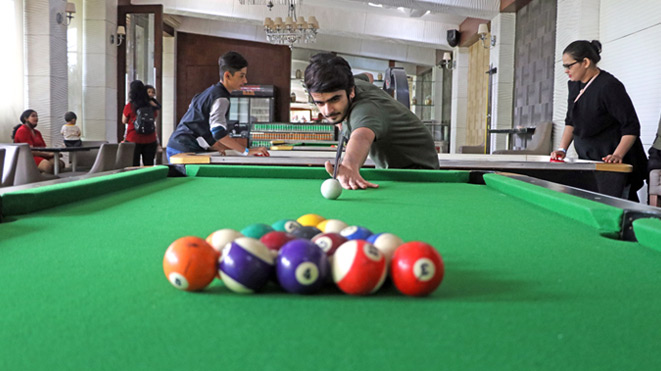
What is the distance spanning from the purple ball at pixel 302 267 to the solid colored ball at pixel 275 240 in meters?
0.06

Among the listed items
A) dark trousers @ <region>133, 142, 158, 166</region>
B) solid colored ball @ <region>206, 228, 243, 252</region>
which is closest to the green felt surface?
solid colored ball @ <region>206, 228, 243, 252</region>

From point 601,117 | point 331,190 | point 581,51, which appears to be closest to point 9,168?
point 331,190

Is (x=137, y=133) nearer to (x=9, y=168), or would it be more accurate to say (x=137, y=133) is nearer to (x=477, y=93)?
(x=9, y=168)

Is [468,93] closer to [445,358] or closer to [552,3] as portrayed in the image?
[552,3]

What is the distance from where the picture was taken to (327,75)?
8.24ft

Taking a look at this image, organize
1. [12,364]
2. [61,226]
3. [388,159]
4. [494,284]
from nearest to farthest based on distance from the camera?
[12,364], [494,284], [61,226], [388,159]

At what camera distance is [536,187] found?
1.93 meters

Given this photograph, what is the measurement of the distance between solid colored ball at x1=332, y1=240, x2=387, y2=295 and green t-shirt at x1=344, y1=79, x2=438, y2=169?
1635 millimetres

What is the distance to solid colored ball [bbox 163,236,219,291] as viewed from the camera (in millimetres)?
825

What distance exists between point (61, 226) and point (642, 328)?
1.19 metres

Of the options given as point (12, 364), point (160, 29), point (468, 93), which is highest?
point (160, 29)

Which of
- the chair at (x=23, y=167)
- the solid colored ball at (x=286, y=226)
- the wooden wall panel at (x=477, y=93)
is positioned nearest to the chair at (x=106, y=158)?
the chair at (x=23, y=167)

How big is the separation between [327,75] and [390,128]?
47cm

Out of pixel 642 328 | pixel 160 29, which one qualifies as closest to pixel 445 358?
pixel 642 328
